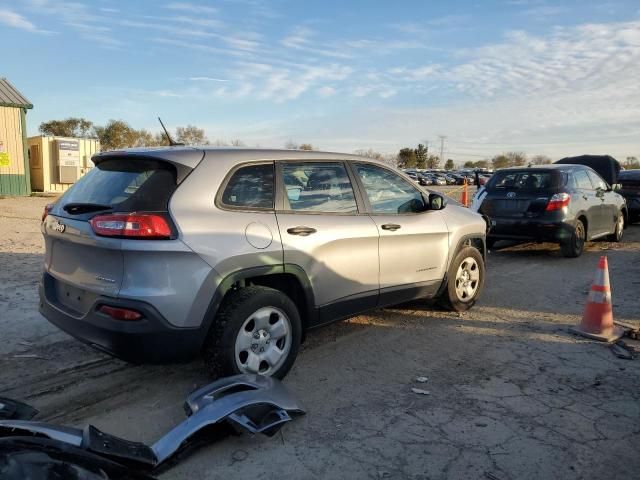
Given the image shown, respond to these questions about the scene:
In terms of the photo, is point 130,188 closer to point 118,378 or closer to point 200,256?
point 200,256

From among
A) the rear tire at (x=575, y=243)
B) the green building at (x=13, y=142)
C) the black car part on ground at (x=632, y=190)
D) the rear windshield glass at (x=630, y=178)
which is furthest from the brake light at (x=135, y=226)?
the green building at (x=13, y=142)

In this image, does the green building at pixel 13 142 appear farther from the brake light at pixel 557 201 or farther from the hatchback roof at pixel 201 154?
the brake light at pixel 557 201

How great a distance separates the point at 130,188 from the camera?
3.42m

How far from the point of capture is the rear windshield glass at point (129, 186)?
3.31 metres

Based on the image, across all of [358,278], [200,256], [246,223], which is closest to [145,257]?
[200,256]

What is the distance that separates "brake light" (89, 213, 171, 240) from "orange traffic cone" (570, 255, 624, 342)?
4051mm

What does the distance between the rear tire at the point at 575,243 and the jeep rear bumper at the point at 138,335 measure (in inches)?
294

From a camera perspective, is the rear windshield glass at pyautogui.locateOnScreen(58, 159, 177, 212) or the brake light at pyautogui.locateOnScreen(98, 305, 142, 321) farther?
the rear windshield glass at pyautogui.locateOnScreen(58, 159, 177, 212)

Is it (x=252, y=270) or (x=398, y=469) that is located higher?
(x=252, y=270)

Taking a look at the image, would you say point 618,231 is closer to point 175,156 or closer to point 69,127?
point 175,156

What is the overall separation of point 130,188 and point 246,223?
80 centimetres

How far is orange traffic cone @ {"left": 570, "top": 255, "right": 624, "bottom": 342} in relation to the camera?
4.93m

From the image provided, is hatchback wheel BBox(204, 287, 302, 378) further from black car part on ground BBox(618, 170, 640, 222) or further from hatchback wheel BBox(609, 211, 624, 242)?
black car part on ground BBox(618, 170, 640, 222)

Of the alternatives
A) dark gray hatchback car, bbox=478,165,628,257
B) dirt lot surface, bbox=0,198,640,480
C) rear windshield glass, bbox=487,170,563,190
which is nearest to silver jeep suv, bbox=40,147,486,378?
dirt lot surface, bbox=0,198,640,480
